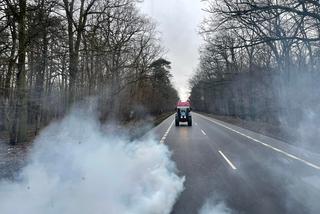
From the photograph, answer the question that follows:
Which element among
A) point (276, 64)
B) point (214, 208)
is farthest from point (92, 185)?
point (276, 64)

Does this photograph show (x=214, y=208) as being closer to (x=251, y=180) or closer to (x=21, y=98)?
(x=251, y=180)

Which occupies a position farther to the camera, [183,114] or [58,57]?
[183,114]

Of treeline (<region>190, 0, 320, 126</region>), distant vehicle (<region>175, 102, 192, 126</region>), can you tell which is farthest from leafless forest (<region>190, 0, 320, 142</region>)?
distant vehicle (<region>175, 102, 192, 126</region>)

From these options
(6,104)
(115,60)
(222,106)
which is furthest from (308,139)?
(222,106)

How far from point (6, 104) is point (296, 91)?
24029 millimetres

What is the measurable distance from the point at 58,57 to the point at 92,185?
940 cm

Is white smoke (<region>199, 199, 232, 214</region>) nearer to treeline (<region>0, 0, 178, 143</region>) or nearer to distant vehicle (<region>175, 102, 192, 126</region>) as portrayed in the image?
treeline (<region>0, 0, 178, 143</region>)

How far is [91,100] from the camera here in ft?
96.9

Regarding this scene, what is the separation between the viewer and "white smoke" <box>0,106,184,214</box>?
5.75 metres

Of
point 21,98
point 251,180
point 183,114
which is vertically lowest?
point 251,180

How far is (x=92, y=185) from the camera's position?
24.2ft

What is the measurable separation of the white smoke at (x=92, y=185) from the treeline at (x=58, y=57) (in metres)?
5.12

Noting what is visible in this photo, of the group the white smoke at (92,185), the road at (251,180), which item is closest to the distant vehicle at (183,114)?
the road at (251,180)

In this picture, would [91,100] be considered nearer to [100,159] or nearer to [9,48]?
[9,48]
